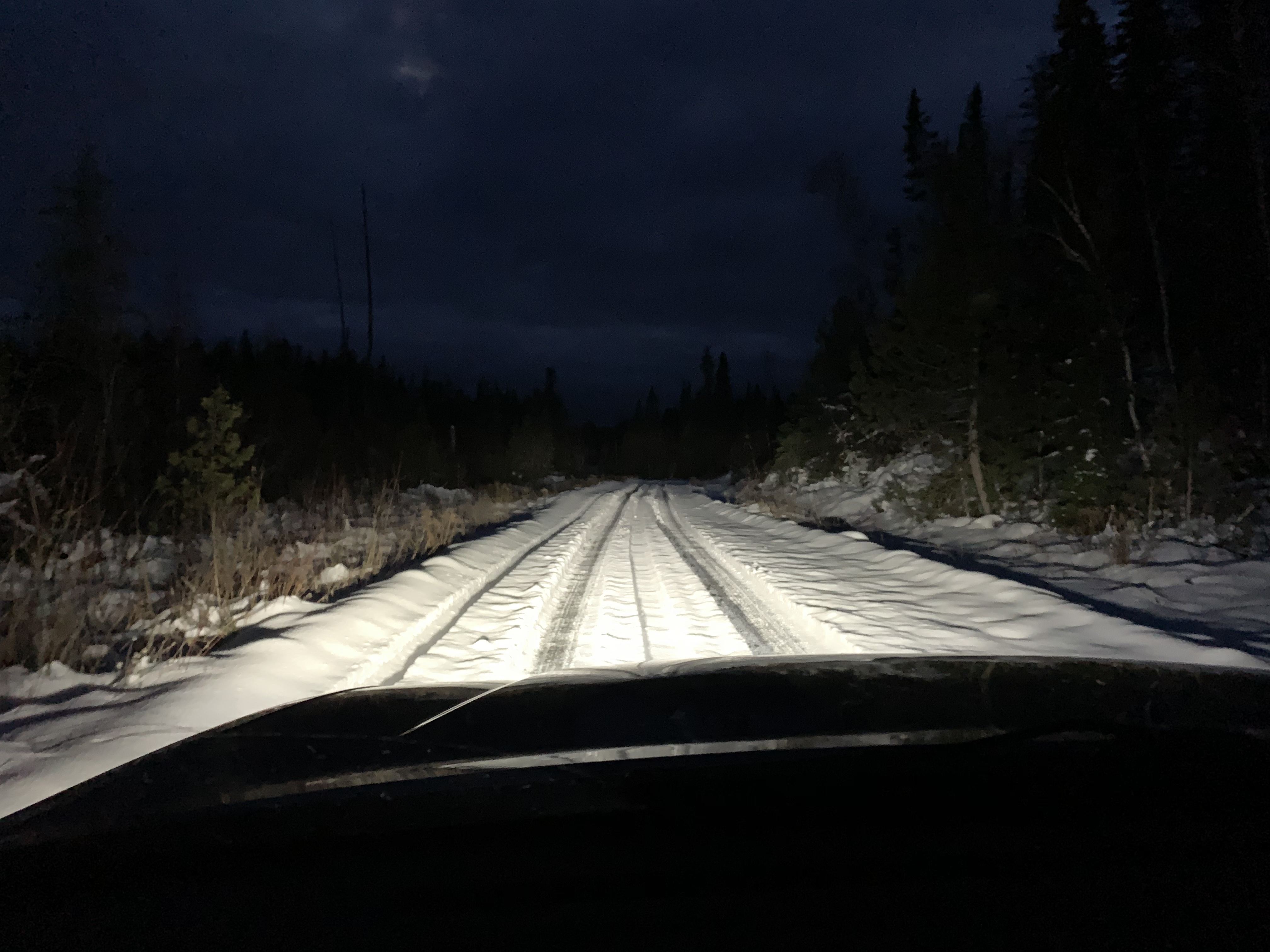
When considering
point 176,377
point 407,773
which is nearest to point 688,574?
point 407,773

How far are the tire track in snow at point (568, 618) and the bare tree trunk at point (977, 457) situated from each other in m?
9.96

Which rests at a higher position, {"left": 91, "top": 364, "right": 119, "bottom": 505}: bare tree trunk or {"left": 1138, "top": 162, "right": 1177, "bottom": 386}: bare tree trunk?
{"left": 1138, "top": 162, "right": 1177, "bottom": 386}: bare tree trunk

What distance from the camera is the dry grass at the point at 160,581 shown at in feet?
18.0

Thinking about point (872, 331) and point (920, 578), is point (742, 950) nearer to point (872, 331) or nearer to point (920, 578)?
point (920, 578)

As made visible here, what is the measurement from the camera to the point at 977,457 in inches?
680

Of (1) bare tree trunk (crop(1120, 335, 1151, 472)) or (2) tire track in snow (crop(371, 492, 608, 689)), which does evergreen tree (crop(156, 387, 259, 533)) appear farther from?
(1) bare tree trunk (crop(1120, 335, 1151, 472))

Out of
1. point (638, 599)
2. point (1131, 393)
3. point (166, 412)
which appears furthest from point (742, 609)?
point (166, 412)

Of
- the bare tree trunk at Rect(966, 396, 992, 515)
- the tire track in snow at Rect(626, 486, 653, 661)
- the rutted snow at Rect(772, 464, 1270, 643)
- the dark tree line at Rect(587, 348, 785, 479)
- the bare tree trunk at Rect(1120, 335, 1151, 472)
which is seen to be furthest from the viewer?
the dark tree line at Rect(587, 348, 785, 479)

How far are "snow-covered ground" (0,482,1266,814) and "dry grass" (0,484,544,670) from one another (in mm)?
399

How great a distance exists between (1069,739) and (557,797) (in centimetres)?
190

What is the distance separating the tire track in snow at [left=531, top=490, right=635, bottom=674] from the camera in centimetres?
605

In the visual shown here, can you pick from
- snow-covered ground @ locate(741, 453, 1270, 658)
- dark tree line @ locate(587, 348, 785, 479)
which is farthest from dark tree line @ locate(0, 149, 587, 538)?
dark tree line @ locate(587, 348, 785, 479)

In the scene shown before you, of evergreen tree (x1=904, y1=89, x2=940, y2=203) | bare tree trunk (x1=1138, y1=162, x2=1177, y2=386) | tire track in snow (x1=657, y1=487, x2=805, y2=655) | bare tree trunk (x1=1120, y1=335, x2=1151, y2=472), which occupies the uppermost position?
evergreen tree (x1=904, y1=89, x2=940, y2=203)

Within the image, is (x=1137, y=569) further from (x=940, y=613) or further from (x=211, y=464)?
(x=211, y=464)
